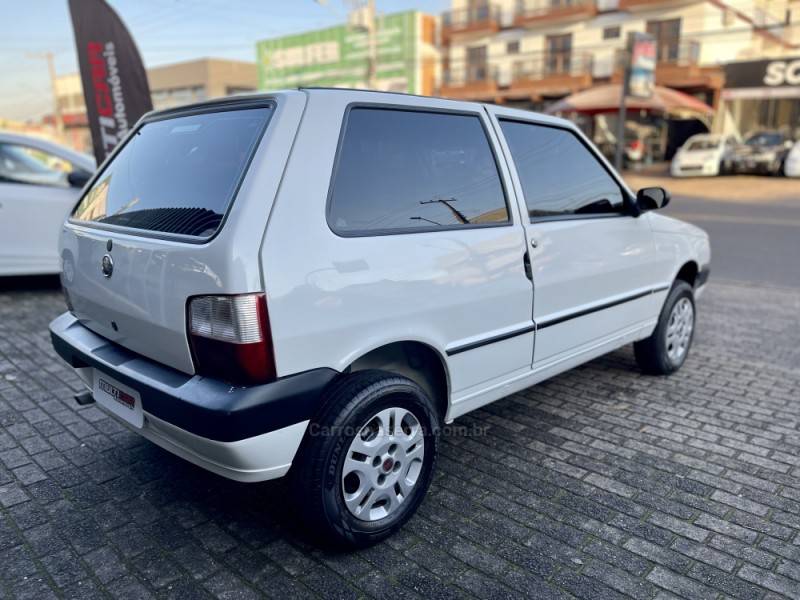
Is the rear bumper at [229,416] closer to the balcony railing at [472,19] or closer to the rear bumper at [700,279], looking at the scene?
the rear bumper at [700,279]

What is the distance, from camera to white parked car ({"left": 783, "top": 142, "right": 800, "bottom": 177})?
21.3m

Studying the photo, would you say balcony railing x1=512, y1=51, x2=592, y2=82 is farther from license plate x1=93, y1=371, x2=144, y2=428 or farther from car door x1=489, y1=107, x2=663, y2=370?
license plate x1=93, y1=371, x2=144, y2=428

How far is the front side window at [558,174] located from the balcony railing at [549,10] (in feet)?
101

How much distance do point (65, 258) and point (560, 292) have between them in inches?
98.9

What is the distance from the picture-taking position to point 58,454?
320 centimetres

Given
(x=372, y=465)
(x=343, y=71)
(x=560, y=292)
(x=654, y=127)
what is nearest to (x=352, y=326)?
(x=372, y=465)

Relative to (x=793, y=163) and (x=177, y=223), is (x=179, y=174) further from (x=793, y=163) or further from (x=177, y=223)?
(x=793, y=163)

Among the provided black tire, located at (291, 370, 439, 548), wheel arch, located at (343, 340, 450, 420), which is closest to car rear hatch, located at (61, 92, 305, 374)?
black tire, located at (291, 370, 439, 548)

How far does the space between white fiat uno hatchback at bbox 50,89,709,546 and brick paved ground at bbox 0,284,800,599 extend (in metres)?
0.29

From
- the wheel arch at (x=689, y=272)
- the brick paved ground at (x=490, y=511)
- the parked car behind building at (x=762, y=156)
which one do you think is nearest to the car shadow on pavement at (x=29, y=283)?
the brick paved ground at (x=490, y=511)

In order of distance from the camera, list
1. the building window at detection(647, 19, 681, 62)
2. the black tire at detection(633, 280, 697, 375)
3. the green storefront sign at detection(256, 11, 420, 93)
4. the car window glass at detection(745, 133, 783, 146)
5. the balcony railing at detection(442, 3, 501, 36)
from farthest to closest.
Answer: the green storefront sign at detection(256, 11, 420, 93) < the balcony railing at detection(442, 3, 501, 36) < the building window at detection(647, 19, 681, 62) < the car window glass at detection(745, 133, 783, 146) < the black tire at detection(633, 280, 697, 375)

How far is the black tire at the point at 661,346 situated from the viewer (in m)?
4.26

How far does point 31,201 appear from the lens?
630 cm

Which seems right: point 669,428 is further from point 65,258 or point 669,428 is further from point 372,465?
point 65,258
